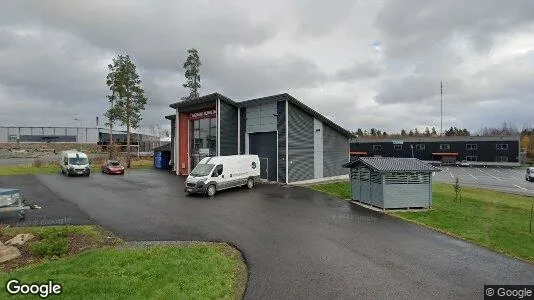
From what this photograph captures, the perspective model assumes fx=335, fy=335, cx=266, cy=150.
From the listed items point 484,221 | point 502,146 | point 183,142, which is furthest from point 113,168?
point 502,146

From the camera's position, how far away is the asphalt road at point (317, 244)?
27.1 feet

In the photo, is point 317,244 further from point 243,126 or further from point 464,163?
point 464,163

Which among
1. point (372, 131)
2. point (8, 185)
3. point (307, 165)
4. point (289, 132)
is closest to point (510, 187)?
point (307, 165)

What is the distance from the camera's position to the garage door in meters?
29.3

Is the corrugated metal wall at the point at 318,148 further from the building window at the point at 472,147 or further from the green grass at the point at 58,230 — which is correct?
the building window at the point at 472,147

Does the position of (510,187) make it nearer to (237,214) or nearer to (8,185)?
(237,214)

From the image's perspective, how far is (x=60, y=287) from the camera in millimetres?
7340

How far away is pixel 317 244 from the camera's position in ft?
37.8

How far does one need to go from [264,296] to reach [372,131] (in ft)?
532

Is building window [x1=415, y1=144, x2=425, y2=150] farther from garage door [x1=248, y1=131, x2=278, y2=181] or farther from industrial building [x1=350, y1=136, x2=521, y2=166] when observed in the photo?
garage door [x1=248, y1=131, x2=278, y2=181]

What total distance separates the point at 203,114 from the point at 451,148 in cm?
5634

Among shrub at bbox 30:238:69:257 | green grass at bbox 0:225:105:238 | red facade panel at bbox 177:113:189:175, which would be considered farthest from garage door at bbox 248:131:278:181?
shrub at bbox 30:238:69:257

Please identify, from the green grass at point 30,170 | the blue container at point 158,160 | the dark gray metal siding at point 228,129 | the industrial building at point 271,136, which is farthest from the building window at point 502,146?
the green grass at point 30,170

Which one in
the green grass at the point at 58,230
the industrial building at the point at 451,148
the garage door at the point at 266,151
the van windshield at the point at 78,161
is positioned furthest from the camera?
the industrial building at the point at 451,148
